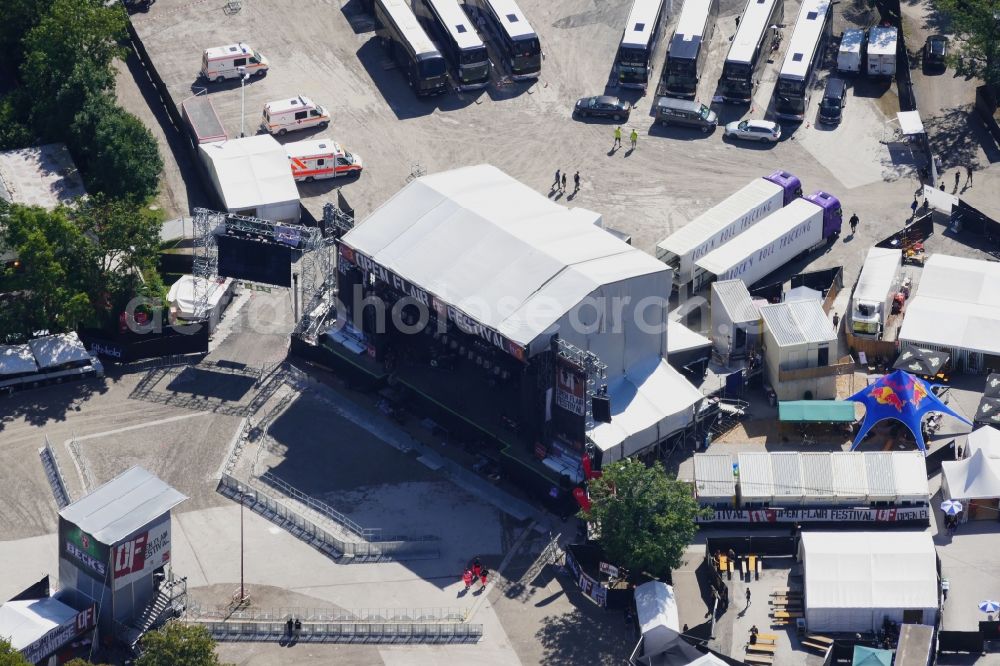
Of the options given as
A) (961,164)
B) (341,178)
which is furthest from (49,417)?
(961,164)

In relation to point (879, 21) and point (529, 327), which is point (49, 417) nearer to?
point (529, 327)

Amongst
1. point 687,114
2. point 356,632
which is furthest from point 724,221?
→ point 356,632

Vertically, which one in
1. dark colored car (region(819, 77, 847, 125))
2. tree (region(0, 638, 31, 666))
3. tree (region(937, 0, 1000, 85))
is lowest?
tree (region(0, 638, 31, 666))

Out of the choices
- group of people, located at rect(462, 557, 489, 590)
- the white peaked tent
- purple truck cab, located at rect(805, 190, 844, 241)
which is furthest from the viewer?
purple truck cab, located at rect(805, 190, 844, 241)

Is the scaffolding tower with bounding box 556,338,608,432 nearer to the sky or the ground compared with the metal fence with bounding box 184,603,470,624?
nearer to the sky

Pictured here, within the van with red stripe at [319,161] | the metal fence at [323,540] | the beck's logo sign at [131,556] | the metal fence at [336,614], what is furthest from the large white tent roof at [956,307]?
the beck's logo sign at [131,556]

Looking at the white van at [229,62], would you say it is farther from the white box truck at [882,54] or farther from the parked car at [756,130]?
the white box truck at [882,54]

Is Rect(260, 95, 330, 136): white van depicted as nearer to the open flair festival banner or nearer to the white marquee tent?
the white marquee tent

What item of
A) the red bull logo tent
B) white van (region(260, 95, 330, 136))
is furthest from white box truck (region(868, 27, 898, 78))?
white van (region(260, 95, 330, 136))
